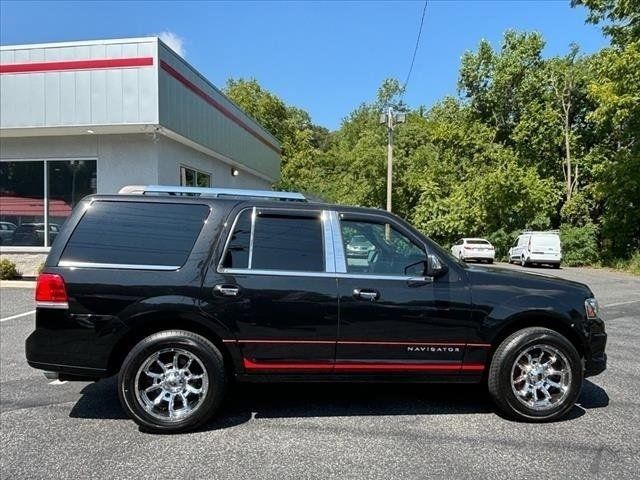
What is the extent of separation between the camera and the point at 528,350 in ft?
15.0

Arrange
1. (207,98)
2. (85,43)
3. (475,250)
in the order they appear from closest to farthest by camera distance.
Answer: (85,43) → (207,98) → (475,250)

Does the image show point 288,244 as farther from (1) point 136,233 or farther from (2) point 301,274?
(1) point 136,233


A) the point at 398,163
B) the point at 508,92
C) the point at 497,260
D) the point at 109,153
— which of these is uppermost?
the point at 508,92

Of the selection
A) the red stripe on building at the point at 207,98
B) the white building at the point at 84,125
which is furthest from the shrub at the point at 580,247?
the white building at the point at 84,125

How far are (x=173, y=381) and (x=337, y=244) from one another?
1753 mm

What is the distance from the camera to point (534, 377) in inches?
181

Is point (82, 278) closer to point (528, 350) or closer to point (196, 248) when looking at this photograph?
point (196, 248)

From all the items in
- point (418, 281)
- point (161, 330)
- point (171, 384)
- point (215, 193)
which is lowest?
point (171, 384)

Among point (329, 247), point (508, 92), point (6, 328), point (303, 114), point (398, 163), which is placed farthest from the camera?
point (303, 114)

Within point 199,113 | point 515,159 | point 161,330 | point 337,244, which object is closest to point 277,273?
point 337,244

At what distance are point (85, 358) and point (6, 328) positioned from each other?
4.90 m

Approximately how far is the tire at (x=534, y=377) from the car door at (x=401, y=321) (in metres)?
0.34

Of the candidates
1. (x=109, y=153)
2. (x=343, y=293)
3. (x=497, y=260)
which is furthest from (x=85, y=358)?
(x=497, y=260)

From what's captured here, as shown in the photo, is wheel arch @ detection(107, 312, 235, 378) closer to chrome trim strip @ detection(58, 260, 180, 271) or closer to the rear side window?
chrome trim strip @ detection(58, 260, 180, 271)
